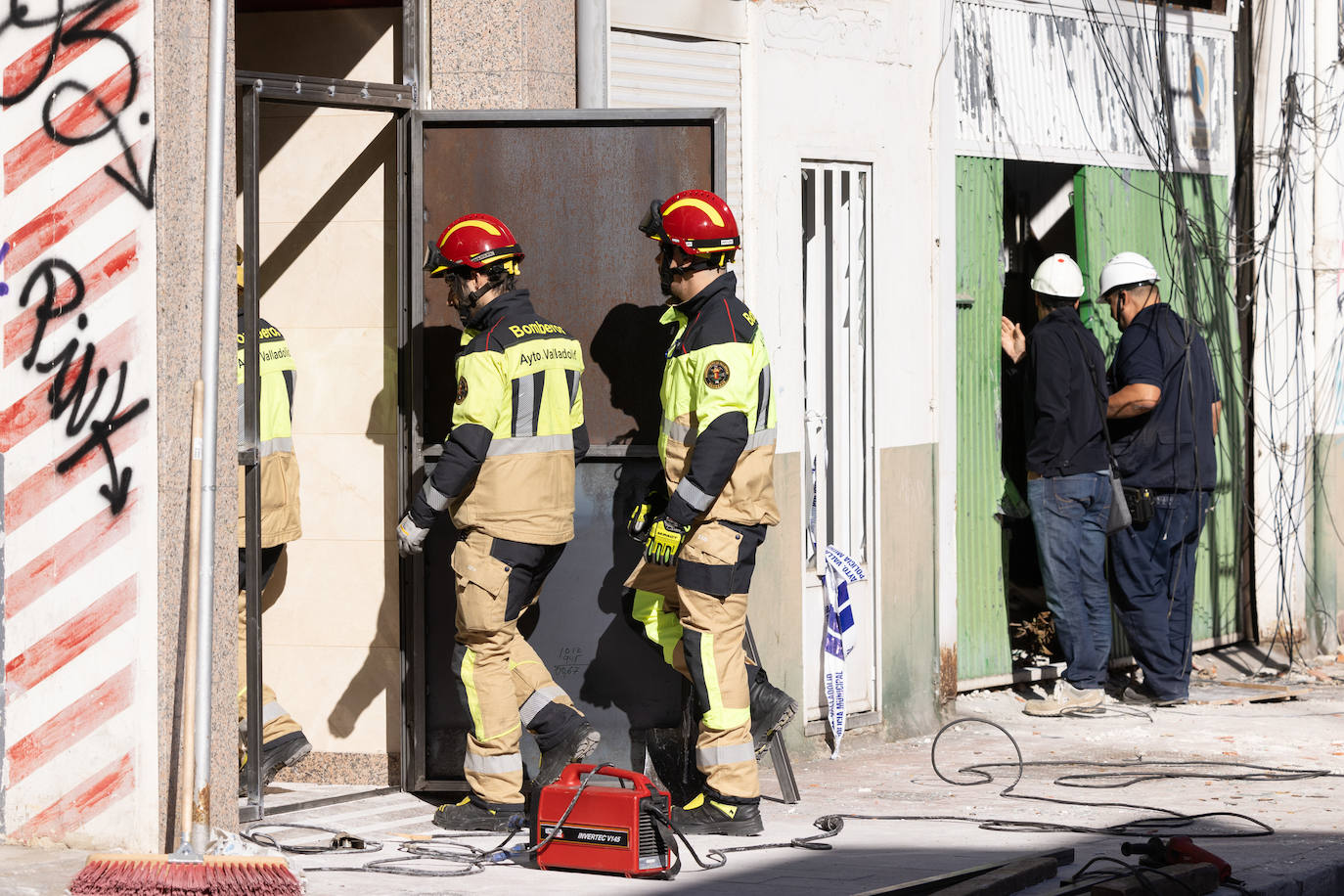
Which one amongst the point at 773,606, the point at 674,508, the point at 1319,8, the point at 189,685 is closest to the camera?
the point at 189,685

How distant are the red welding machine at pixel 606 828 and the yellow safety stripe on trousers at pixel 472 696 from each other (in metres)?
0.60

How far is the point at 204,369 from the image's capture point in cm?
582

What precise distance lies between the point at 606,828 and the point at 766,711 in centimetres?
115

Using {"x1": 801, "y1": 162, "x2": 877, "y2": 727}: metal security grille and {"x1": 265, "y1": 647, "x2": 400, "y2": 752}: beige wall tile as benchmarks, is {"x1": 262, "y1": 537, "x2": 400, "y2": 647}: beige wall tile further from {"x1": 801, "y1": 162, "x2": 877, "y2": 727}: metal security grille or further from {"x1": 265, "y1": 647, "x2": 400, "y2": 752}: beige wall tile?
{"x1": 801, "y1": 162, "x2": 877, "y2": 727}: metal security grille

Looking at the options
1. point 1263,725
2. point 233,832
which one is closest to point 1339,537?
point 1263,725

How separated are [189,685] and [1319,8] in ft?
29.0

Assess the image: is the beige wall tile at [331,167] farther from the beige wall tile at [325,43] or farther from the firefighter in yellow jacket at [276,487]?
the firefighter in yellow jacket at [276,487]

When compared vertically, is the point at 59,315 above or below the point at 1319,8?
below

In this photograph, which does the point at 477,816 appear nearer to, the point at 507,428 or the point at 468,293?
the point at 507,428

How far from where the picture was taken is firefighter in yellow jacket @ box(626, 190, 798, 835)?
21.7ft

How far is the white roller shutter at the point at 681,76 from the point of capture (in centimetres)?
787

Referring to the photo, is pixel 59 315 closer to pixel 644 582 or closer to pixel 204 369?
pixel 204 369

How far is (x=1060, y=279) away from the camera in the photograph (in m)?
9.68

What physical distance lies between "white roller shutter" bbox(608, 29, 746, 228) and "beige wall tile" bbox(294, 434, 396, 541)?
1.83m
